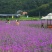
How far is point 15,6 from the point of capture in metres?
69.8

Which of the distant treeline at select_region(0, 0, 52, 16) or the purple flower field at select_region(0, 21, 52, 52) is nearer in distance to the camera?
the purple flower field at select_region(0, 21, 52, 52)

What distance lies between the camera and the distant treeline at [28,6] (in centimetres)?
6369

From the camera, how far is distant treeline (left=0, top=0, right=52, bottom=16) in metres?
63.7

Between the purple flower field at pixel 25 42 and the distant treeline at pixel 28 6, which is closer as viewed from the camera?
the purple flower field at pixel 25 42

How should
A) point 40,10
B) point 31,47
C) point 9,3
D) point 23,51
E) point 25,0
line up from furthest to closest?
point 25,0, point 9,3, point 40,10, point 31,47, point 23,51

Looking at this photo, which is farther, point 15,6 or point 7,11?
point 15,6

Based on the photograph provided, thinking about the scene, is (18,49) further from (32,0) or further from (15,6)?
(32,0)

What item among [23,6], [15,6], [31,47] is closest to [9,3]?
[15,6]

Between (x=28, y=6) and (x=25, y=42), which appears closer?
(x=25, y=42)

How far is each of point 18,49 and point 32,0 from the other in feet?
232

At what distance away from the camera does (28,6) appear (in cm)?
7294

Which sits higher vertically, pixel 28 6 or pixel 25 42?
pixel 28 6

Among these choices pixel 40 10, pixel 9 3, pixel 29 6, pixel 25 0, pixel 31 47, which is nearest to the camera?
pixel 31 47

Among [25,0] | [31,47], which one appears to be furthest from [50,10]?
[31,47]
